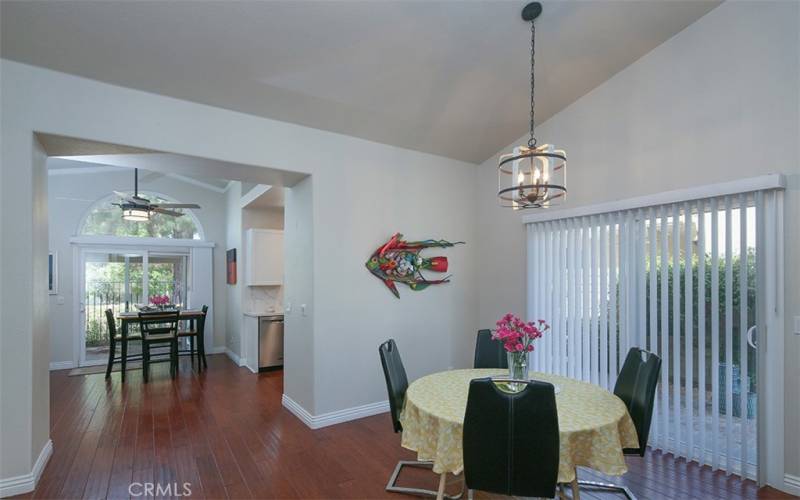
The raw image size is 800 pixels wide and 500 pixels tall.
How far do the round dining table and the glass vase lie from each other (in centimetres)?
25

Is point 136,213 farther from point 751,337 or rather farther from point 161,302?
point 751,337

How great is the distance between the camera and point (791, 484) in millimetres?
2625

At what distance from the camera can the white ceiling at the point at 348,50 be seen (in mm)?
2539

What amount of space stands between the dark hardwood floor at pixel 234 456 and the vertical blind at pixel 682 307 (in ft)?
1.23

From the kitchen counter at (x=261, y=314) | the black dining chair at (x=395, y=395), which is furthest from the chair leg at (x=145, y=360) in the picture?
the black dining chair at (x=395, y=395)

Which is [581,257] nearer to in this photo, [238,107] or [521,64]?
[521,64]

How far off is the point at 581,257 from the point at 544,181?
177 cm

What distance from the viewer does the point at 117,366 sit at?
6.40 meters

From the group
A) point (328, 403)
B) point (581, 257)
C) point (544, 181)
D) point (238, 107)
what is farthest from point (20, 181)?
point (581, 257)

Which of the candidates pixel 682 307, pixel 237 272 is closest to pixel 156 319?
pixel 237 272

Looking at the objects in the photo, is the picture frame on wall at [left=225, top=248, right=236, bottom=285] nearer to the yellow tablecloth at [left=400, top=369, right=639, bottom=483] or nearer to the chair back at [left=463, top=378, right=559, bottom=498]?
the yellow tablecloth at [left=400, top=369, right=639, bottom=483]

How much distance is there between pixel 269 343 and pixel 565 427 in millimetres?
4891

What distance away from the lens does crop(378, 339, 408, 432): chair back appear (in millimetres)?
2651

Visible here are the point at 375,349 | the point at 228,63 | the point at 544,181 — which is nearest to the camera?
the point at 544,181
